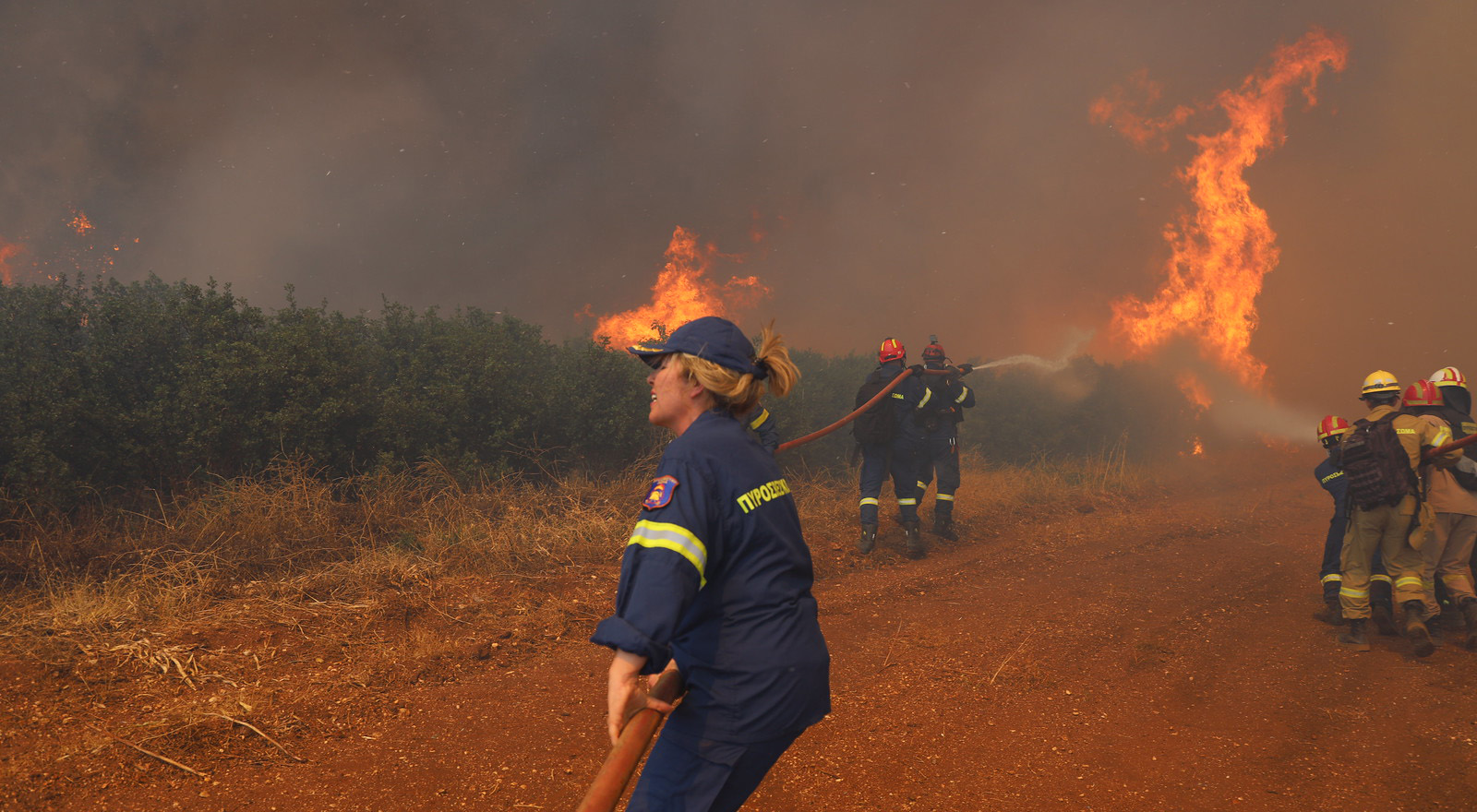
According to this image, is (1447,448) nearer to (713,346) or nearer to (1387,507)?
(1387,507)

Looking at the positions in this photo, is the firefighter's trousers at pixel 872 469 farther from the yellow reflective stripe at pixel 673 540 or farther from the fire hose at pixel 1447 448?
the yellow reflective stripe at pixel 673 540

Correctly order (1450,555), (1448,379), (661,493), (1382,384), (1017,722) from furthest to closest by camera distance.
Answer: (1448,379), (1382,384), (1450,555), (1017,722), (661,493)

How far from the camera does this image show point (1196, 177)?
2422 centimetres

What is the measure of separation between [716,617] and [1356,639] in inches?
244

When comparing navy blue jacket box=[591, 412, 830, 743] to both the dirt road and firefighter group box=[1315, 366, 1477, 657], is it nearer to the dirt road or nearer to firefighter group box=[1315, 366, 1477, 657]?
the dirt road

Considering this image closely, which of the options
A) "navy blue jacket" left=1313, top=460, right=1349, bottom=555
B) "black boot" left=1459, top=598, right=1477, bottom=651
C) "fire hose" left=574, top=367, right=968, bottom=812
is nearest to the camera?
"fire hose" left=574, top=367, right=968, bottom=812

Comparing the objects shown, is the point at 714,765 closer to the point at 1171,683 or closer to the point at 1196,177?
the point at 1171,683

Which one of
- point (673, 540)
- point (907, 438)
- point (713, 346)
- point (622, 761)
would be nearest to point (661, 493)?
point (673, 540)

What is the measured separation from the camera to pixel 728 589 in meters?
1.92

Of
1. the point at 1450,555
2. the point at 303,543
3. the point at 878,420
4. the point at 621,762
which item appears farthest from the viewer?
the point at 878,420

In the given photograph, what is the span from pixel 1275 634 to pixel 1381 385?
2.13 m

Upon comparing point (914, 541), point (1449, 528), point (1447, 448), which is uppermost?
point (1447, 448)

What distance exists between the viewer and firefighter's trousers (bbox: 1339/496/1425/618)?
19.3 feet

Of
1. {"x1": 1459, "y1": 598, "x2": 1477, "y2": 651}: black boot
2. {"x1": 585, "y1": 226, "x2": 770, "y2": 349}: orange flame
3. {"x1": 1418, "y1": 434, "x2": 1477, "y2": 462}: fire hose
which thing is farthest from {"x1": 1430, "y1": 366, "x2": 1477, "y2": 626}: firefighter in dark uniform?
{"x1": 585, "y1": 226, "x2": 770, "y2": 349}: orange flame
